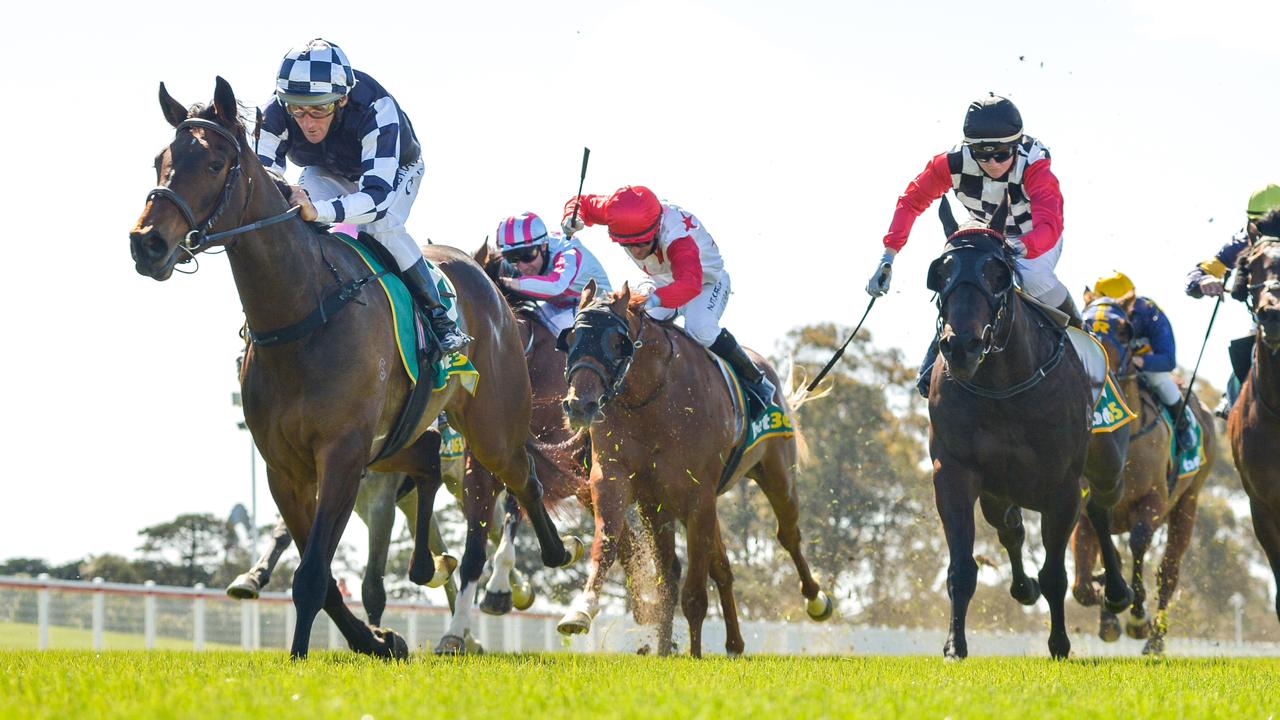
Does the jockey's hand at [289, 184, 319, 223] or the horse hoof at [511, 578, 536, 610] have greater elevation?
the jockey's hand at [289, 184, 319, 223]

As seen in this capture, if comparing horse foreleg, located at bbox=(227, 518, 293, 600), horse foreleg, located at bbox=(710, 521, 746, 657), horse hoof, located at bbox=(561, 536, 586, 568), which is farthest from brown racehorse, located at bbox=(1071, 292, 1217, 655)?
horse foreleg, located at bbox=(227, 518, 293, 600)

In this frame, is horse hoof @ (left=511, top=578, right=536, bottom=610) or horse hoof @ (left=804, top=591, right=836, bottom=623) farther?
horse hoof @ (left=804, top=591, right=836, bottom=623)

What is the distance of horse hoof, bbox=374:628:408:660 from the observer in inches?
289

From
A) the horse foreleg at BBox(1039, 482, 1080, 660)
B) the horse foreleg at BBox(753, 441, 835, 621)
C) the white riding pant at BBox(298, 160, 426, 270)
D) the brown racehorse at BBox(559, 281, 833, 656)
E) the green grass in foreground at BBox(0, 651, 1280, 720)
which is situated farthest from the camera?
the horse foreleg at BBox(753, 441, 835, 621)

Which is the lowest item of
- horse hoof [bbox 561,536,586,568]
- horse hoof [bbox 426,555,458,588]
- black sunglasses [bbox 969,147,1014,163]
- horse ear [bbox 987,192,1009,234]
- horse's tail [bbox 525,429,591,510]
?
horse hoof [bbox 426,555,458,588]

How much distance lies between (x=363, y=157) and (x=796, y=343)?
2767cm

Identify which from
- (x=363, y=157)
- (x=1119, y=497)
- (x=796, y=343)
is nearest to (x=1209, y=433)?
(x=1119, y=497)

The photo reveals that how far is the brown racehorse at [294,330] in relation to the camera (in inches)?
261

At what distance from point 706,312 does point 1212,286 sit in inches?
128

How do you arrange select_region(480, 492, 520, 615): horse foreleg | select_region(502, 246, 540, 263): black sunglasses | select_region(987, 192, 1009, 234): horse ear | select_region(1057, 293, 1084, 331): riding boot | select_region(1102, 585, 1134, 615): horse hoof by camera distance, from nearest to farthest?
1. select_region(987, 192, 1009, 234): horse ear
2. select_region(1057, 293, 1084, 331): riding boot
3. select_region(480, 492, 520, 615): horse foreleg
4. select_region(1102, 585, 1134, 615): horse hoof
5. select_region(502, 246, 540, 263): black sunglasses

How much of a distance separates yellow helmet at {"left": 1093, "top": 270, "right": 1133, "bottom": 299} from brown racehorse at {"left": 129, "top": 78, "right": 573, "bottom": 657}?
7.75m

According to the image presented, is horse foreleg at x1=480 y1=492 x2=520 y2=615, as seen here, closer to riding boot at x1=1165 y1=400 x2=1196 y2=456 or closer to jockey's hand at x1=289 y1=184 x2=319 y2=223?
jockey's hand at x1=289 y1=184 x2=319 y2=223

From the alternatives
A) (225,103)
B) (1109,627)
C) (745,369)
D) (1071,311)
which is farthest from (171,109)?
(1109,627)

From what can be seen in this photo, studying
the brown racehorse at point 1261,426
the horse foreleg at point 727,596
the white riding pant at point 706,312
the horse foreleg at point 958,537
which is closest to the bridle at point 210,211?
the horse foreleg at point 958,537
